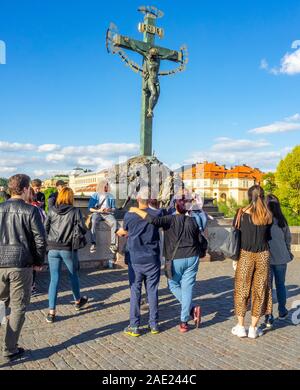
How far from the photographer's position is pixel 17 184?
4.61 meters

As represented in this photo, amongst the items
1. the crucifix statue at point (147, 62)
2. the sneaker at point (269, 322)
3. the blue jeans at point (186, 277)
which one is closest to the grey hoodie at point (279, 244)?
the sneaker at point (269, 322)

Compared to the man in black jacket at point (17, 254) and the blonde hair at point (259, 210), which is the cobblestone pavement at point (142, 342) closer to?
the man in black jacket at point (17, 254)

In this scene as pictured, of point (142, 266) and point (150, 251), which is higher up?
point (150, 251)

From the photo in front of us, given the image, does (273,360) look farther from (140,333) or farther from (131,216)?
(131,216)

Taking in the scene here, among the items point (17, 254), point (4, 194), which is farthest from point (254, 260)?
point (4, 194)

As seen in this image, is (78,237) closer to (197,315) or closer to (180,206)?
(180,206)

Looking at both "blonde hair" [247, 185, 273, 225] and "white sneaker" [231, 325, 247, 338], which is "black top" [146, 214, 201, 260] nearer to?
"blonde hair" [247, 185, 273, 225]

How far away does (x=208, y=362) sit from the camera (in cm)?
447

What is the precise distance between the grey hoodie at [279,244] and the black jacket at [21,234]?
11.1ft

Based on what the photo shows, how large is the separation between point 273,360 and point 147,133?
43.2ft

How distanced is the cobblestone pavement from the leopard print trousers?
1.40 feet

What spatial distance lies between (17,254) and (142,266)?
5.49 feet
